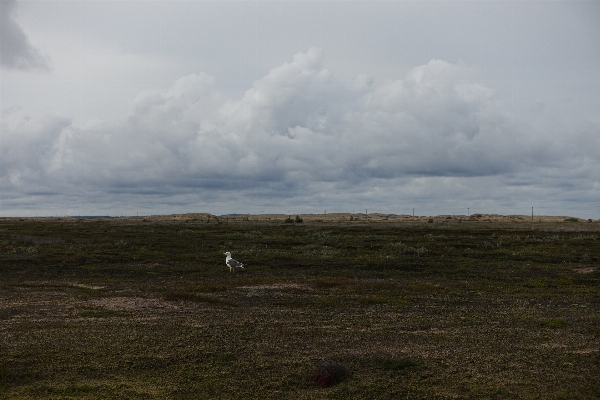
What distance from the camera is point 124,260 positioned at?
1329 inches

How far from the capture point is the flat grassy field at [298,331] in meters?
10.0

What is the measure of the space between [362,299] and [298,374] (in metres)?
9.30

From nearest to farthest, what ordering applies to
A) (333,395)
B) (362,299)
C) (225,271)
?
(333,395) → (362,299) → (225,271)

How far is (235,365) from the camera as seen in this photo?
11164mm

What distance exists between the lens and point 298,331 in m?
14.1

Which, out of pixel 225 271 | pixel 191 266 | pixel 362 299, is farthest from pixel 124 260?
pixel 362 299

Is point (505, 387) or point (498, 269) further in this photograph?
point (498, 269)

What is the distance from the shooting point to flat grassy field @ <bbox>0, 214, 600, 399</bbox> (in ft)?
32.9

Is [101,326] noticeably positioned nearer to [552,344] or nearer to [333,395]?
[333,395]

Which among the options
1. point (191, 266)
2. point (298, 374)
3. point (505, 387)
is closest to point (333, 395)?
point (298, 374)

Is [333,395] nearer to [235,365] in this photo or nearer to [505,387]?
[235,365]

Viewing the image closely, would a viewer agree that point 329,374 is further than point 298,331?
No

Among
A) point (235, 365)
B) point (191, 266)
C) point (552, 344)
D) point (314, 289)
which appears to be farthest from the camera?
point (191, 266)

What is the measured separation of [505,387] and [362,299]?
977 centimetres
